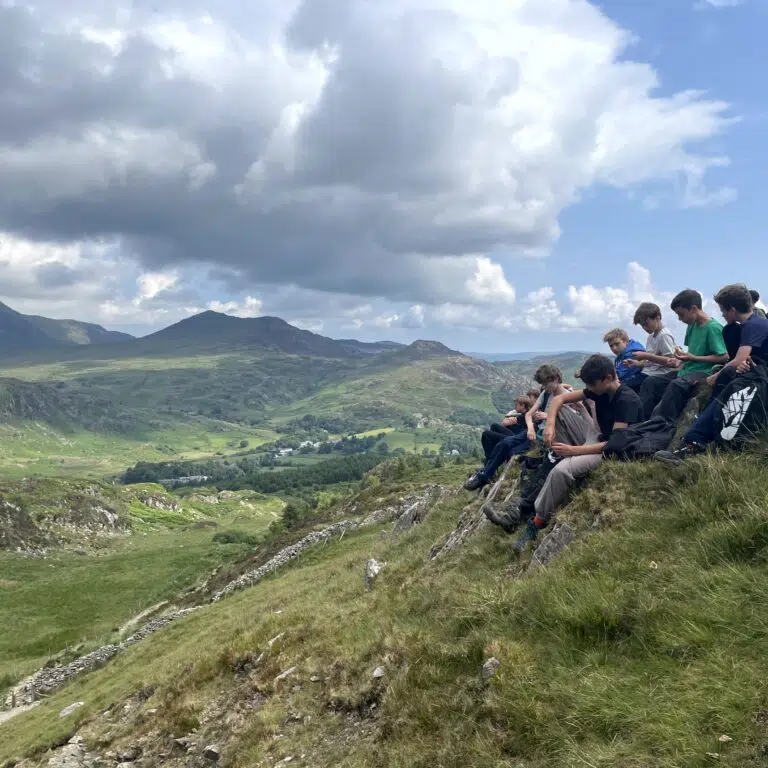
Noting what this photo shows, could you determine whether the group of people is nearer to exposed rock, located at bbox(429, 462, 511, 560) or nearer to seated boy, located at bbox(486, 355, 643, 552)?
seated boy, located at bbox(486, 355, 643, 552)

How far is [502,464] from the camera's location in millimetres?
16781

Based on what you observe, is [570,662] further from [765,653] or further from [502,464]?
[502,464]

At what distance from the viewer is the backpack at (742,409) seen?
8680 mm

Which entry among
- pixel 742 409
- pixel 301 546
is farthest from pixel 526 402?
pixel 301 546

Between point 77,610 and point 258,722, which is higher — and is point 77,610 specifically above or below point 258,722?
below

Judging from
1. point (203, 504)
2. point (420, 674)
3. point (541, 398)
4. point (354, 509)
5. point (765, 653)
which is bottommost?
point (203, 504)

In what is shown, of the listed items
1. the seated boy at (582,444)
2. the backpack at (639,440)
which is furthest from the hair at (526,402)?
the backpack at (639,440)

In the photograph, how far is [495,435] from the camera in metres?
17.4

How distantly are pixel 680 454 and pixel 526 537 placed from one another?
3.13 metres

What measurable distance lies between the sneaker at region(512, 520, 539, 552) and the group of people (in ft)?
0.06

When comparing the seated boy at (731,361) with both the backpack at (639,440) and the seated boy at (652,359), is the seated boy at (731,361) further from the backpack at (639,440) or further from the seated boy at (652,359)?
the seated boy at (652,359)

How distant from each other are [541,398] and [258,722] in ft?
32.7

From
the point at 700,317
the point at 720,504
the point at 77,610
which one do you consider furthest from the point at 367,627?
the point at 77,610

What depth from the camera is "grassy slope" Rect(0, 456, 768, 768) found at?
496cm
